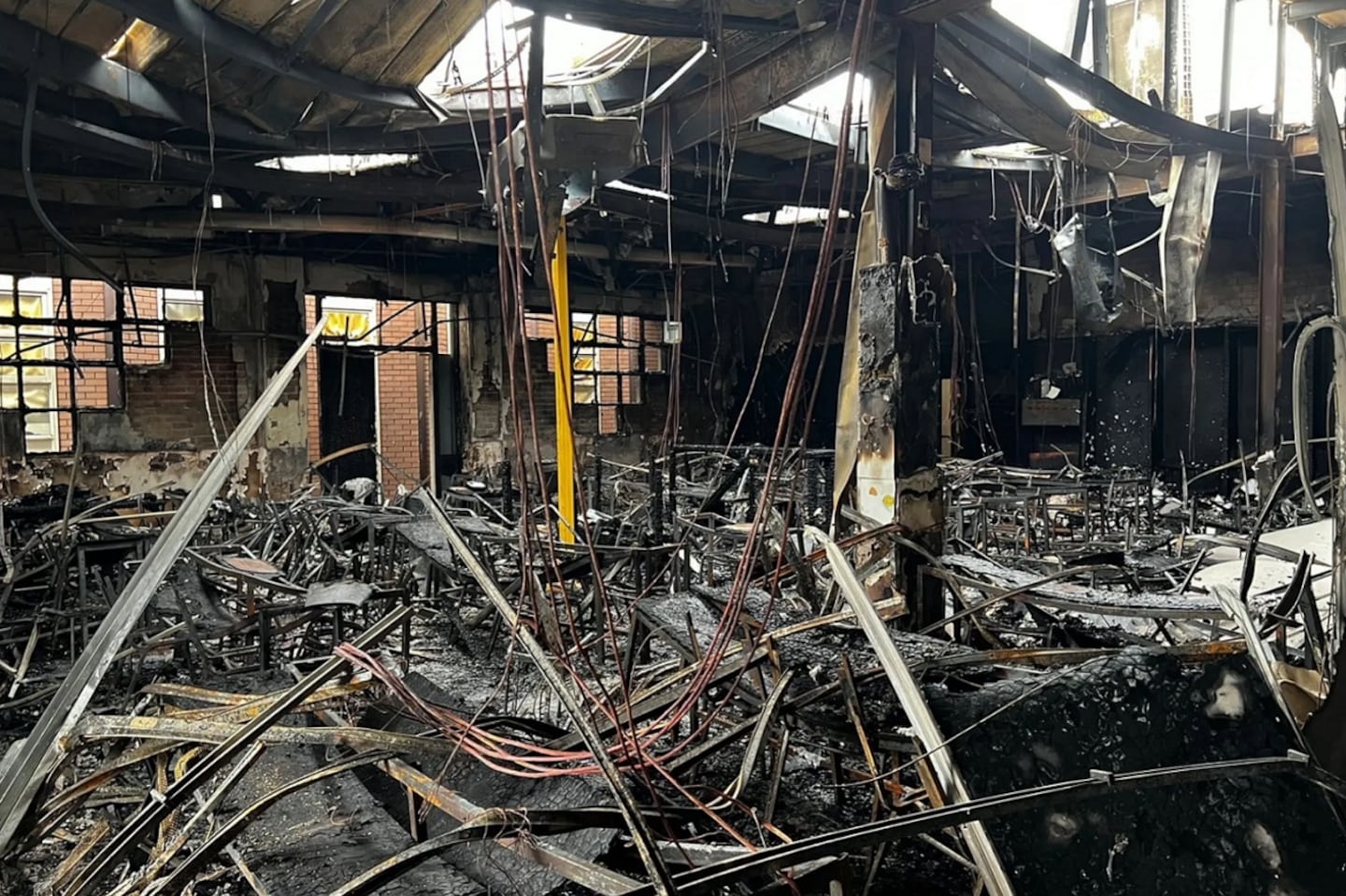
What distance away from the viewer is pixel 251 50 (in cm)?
408

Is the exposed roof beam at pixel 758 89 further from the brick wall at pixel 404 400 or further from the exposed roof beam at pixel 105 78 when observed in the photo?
the brick wall at pixel 404 400

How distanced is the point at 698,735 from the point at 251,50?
12.4ft

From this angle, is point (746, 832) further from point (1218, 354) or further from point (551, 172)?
point (1218, 354)

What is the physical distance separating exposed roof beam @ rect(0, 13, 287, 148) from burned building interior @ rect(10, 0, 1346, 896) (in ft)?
0.08

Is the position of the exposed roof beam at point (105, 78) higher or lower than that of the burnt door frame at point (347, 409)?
higher

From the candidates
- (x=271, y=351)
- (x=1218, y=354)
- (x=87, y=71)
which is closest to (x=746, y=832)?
(x=87, y=71)

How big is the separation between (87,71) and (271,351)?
543 cm

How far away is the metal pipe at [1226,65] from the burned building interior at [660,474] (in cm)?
20

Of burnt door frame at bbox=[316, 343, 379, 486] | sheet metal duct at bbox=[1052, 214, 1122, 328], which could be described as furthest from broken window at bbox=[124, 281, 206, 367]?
sheet metal duct at bbox=[1052, 214, 1122, 328]

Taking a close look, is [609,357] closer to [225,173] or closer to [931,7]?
[225,173]

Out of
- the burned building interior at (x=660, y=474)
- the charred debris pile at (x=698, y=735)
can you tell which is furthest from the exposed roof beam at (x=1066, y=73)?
the charred debris pile at (x=698, y=735)

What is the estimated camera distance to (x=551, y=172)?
14.1 ft

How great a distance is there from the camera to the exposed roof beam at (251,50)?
3643mm

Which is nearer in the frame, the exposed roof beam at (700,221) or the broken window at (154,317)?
the exposed roof beam at (700,221)
